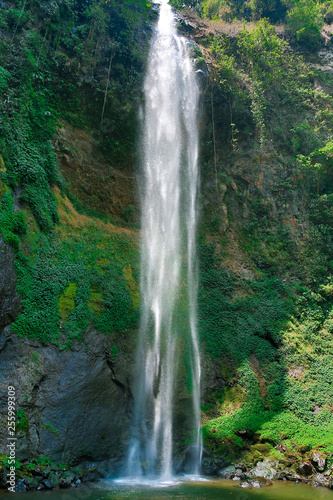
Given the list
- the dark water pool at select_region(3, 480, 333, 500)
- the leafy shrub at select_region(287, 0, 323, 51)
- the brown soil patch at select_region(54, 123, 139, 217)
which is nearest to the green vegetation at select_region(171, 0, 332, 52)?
the leafy shrub at select_region(287, 0, 323, 51)

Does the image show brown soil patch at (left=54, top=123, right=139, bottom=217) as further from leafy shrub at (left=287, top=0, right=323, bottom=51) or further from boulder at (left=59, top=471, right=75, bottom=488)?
leafy shrub at (left=287, top=0, right=323, bottom=51)

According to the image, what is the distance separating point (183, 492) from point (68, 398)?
447 cm

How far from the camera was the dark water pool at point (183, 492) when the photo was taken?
812 cm

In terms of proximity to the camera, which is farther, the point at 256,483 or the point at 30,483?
the point at 256,483

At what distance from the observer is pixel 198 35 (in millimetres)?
24625

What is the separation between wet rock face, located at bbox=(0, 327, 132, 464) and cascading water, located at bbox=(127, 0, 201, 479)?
3.15ft

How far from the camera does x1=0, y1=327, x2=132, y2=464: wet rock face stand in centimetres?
999

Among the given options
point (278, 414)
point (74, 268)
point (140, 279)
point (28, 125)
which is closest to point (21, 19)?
point (28, 125)

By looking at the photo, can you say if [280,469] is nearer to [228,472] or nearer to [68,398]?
[228,472]

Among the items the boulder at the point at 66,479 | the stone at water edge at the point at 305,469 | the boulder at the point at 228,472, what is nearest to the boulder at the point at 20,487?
the boulder at the point at 66,479

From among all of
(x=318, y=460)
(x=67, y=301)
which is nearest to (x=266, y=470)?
(x=318, y=460)

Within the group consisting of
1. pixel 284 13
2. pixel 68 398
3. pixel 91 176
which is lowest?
pixel 68 398

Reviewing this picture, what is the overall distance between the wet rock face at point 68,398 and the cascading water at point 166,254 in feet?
3.15

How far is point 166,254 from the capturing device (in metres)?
17.6
